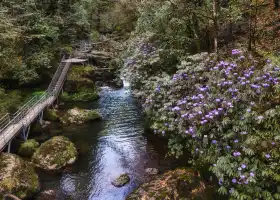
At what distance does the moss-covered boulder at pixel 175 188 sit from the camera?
741 cm

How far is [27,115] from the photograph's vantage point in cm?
1432

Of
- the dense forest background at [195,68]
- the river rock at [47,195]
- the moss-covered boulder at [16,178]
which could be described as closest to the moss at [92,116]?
the dense forest background at [195,68]

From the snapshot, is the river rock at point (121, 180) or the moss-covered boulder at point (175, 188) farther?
the river rock at point (121, 180)

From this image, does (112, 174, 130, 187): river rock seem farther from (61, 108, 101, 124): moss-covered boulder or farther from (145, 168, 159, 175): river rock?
(61, 108, 101, 124): moss-covered boulder

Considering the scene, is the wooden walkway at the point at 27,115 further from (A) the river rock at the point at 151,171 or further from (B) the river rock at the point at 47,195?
(A) the river rock at the point at 151,171

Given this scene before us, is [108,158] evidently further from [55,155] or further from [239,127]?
[239,127]

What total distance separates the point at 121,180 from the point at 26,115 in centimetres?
764

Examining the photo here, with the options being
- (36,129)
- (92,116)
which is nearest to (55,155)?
(36,129)

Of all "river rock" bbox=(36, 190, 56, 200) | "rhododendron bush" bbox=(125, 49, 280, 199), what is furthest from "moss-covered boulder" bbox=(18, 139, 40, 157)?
"rhododendron bush" bbox=(125, 49, 280, 199)

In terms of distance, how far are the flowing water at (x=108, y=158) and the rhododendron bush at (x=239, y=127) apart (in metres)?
3.59

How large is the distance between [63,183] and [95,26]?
24962 mm

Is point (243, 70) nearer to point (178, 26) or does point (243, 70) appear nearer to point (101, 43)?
point (178, 26)

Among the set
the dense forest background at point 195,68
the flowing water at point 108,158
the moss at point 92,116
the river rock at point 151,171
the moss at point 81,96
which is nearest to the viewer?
the dense forest background at point 195,68

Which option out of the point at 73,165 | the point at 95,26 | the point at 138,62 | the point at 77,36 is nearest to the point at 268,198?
the point at 73,165
